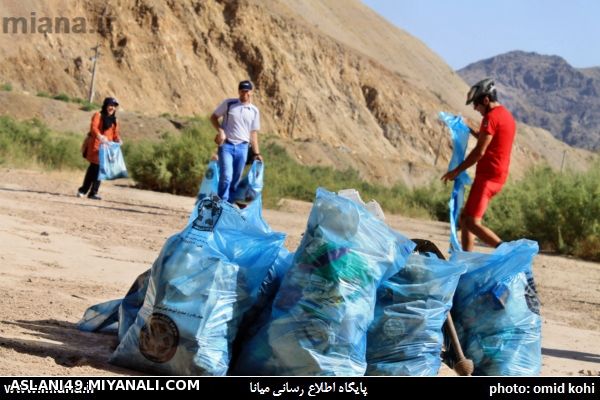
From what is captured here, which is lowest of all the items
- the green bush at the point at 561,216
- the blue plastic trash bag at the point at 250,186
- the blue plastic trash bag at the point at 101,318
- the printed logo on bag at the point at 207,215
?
the green bush at the point at 561,216

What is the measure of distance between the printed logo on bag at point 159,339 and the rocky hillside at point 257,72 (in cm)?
3768

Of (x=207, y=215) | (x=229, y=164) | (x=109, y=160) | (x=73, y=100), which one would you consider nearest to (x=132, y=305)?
(x=207, y=215)

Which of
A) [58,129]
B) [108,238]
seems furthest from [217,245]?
[58,129]

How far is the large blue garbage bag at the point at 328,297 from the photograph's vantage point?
4.95 metres

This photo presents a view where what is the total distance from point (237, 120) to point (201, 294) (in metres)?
6.80

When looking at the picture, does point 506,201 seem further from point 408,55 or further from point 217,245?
point 408,55

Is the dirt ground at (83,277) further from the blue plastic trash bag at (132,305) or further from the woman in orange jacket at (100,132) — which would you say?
the woman in orange jacket at (100,132)

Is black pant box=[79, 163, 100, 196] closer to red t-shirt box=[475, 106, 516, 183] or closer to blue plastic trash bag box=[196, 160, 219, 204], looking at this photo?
blue plastic trash bag box=[196, 160, 219, 204]

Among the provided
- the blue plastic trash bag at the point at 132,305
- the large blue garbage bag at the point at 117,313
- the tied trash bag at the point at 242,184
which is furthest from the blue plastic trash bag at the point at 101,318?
the tied trash bag at the point at 242,184

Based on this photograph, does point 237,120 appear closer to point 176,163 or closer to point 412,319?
point 412,319

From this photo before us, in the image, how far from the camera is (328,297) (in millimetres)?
4988

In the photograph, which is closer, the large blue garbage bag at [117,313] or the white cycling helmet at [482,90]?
the large blue garbage bag at [117,313]
